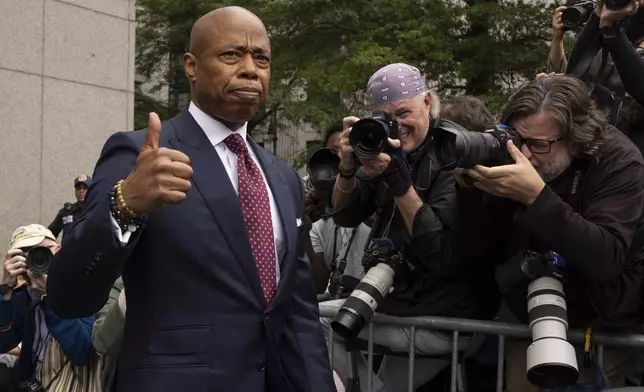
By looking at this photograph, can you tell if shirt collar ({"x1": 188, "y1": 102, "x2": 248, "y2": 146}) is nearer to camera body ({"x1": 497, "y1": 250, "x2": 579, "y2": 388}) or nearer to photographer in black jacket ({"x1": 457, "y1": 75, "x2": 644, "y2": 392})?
photographer in black jacket ({"x1": 457, "y1": 75, "x2": 644, "y2": 392})

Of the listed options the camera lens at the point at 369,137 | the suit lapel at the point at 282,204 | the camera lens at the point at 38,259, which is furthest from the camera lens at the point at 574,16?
the camera lens at the point at 38,259

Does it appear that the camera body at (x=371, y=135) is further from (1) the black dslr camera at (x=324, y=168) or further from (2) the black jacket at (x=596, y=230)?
(1) the black dslr camera at (x=324, y=168)

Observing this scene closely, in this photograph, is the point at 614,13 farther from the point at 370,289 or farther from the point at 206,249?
the point at 206,249

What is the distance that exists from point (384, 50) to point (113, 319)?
13.0m

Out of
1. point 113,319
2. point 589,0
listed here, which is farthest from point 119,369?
point 589,0

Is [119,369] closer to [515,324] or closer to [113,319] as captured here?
[113,319]

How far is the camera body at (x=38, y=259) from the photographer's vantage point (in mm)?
4664

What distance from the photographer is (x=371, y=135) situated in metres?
3.63

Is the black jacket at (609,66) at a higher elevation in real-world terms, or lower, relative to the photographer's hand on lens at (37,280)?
higher

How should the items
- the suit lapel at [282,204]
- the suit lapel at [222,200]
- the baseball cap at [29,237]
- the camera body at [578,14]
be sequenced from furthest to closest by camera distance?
the baseball cap at [29,237] → the camera body at [578,14] → the suit lapel at [282,204] → the suit lapel at [222,200]

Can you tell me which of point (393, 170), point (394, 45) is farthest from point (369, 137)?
point (394, 45)

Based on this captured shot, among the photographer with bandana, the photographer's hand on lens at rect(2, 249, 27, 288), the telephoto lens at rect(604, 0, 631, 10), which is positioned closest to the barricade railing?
the photographer with bandana

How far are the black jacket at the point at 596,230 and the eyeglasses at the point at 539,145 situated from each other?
0.12 meters

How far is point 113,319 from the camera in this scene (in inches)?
142
